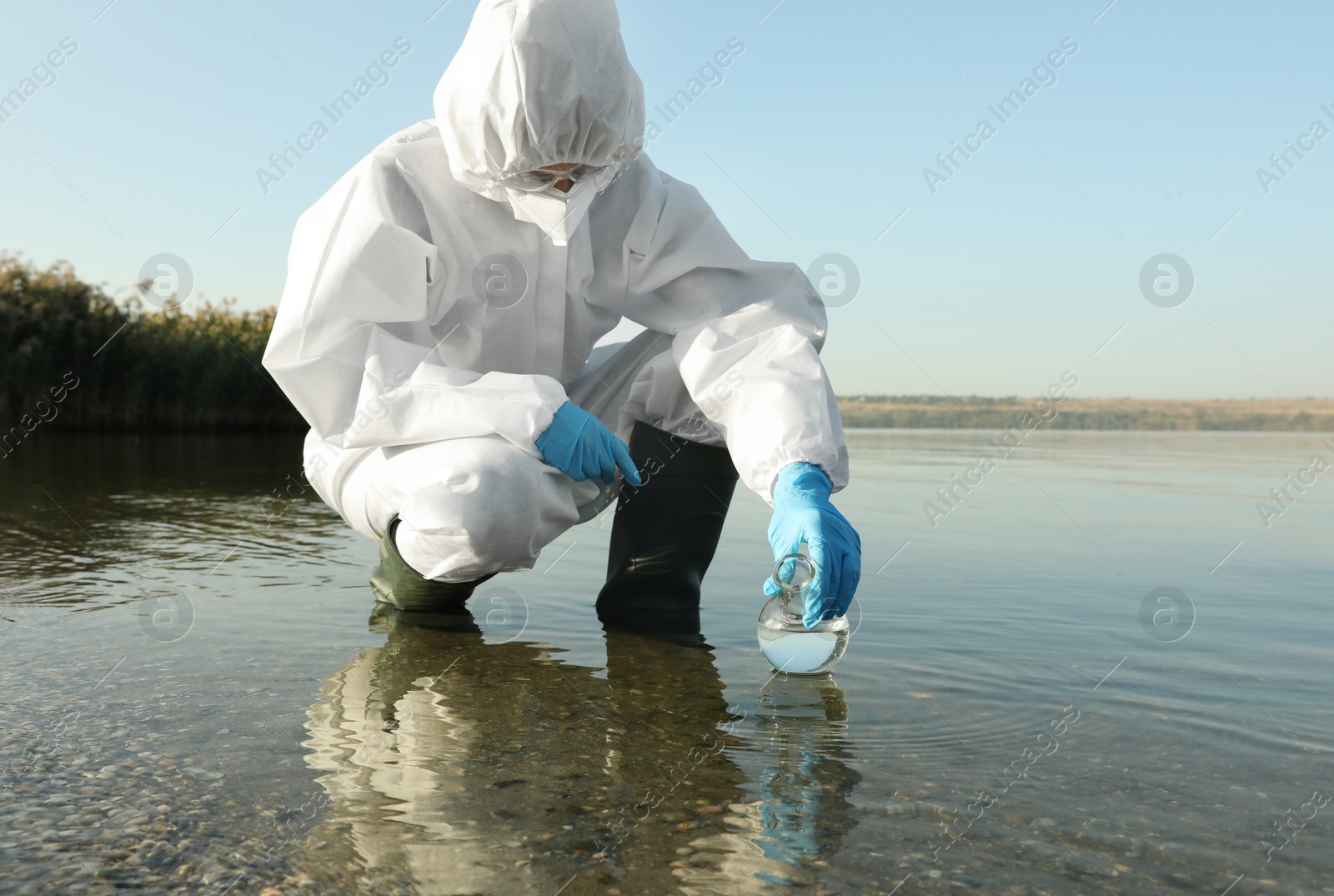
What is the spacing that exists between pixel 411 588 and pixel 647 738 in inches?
43.4

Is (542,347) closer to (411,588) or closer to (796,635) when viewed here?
(411,588)

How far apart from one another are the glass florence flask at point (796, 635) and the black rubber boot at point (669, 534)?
55cm

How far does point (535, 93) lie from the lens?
200 cm

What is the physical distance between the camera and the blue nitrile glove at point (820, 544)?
180 centimetres

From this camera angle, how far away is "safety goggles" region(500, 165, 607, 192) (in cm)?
214

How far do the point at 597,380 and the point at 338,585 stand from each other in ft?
3.32

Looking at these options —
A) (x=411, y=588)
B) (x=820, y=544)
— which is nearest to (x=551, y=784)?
(x=820, y=544)

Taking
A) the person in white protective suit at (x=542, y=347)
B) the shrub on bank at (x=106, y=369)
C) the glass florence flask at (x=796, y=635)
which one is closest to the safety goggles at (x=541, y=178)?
the person in white protective suit at (x=542, y=347)

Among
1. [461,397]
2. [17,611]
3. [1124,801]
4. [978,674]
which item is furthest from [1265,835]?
[17,611]

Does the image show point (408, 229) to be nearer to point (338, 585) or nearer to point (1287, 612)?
point (338, 585)

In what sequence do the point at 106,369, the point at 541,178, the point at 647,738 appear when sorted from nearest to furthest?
the point at 647,738, the point at 541,178, the point at 106,369

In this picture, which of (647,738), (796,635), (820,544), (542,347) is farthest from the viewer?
(542,347)

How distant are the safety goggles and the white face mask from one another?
16mm

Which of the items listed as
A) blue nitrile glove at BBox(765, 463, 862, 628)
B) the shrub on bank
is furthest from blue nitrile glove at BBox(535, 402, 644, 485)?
the shrub on bank
